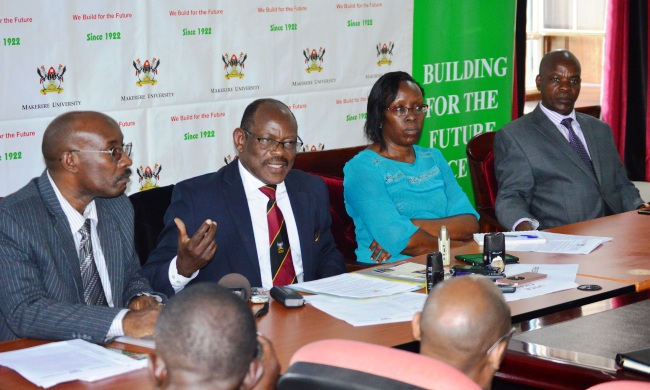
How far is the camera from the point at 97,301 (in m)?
3.09

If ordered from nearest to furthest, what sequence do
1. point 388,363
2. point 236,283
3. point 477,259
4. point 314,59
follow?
1. point 388,363
2. point 236,283
3. point 477,259
4. point 314,59

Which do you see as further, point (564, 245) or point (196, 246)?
point (564, 245)

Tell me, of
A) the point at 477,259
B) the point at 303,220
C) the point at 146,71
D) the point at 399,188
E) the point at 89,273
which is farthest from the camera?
the point at 146,71

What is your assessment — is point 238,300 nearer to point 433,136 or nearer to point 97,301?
point 97,301

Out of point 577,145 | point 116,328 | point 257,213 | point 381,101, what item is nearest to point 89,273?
point 116,328

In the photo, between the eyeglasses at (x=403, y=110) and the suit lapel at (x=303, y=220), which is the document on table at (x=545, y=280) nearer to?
the suit lapel at (x=303, y=220)

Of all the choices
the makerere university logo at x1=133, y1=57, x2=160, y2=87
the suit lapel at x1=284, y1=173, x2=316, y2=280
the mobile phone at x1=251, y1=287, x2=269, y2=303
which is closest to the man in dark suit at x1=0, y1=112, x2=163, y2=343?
the mobile phone at x1=251, y1=287, x2=269, y2=303

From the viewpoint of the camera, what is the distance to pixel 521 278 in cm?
322

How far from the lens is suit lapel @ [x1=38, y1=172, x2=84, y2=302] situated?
2951 mm

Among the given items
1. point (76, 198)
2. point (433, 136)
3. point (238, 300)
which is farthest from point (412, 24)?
point (238, 300)

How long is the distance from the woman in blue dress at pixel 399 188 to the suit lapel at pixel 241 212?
79 cm

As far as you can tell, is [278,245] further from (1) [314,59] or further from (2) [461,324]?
(1) [314,59]

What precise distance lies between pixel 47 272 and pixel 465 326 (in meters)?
1.54

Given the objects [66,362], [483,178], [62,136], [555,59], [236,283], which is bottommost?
[66,362]
